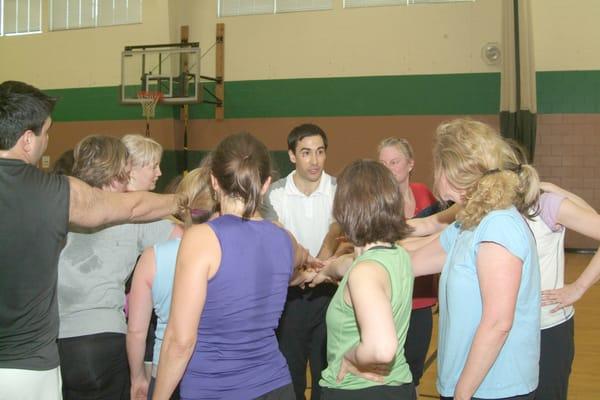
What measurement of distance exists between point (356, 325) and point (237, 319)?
37cm

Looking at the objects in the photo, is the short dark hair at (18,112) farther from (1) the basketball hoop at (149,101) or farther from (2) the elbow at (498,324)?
(1) the basketball hoop at (149,101)

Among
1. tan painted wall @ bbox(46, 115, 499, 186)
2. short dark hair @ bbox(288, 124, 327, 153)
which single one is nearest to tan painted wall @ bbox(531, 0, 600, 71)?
tan painted wall @ bbox(46, 115, 499, 186)

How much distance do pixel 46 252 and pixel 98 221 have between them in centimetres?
22

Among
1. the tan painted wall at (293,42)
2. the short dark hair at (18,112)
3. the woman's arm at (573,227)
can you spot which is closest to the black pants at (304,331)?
the woman's arm at (573,227)

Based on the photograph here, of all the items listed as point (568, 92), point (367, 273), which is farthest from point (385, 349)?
point (568, 92)

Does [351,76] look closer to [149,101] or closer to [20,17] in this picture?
[149,101]

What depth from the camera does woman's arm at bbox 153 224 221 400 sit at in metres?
1.82

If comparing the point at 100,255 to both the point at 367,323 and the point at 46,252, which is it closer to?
the point at 46,252

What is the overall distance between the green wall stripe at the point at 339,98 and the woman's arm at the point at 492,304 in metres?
10.3

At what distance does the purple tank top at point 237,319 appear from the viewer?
1.89m

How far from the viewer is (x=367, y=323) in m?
1.78

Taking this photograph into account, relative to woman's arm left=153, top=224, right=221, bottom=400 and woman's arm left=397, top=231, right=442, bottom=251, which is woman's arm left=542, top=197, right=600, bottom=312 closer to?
woman's arm left=397, top=231, right=442, bottom=251

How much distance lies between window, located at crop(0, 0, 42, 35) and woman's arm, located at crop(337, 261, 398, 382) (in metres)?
14.2

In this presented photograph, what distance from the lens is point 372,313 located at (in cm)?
178
